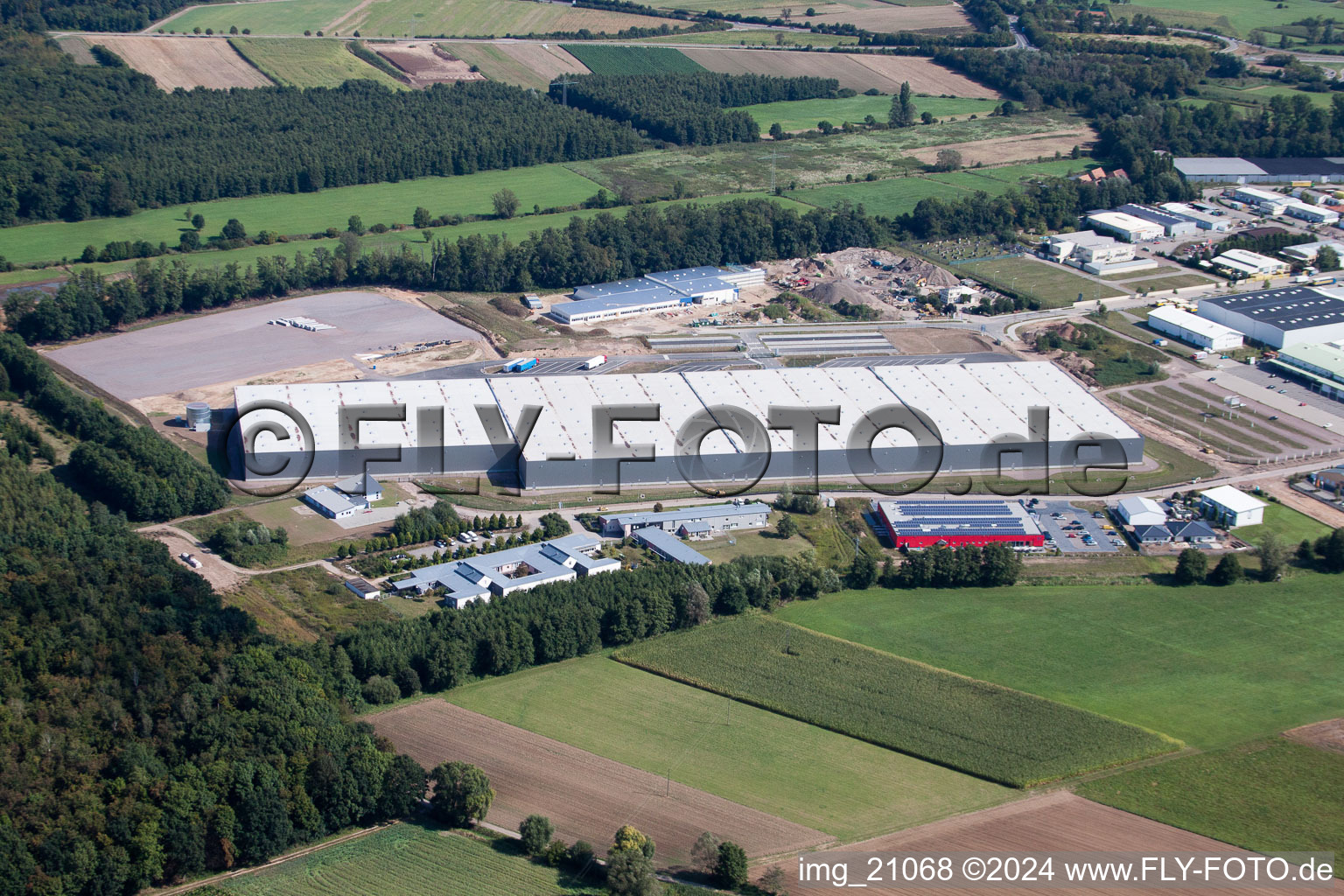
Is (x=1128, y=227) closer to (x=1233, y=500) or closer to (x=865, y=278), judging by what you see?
(x=865, y=278)

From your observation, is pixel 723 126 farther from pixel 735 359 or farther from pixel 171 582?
pixel 171 582

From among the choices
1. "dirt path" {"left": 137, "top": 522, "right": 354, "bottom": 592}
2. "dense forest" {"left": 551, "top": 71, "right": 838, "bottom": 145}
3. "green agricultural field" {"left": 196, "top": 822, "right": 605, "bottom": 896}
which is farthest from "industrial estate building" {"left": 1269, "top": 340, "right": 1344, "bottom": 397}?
"dense forest" {"left": 551, "top": 71, "right": 838, "bottom": 145}

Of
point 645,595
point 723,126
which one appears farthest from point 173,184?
point 645,595

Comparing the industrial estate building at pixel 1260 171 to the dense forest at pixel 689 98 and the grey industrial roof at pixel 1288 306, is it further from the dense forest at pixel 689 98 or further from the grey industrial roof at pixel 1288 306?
the dense forest at pixel 689 98

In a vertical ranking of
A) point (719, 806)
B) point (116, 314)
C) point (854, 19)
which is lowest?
point (719, 806)

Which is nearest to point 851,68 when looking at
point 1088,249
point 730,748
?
point 1088,249

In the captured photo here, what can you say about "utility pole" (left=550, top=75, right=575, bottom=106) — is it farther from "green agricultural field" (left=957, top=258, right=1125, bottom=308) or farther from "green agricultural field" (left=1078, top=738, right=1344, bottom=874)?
"green agricultural field" (left=1078, top=738, right=1344, bottom=874)
